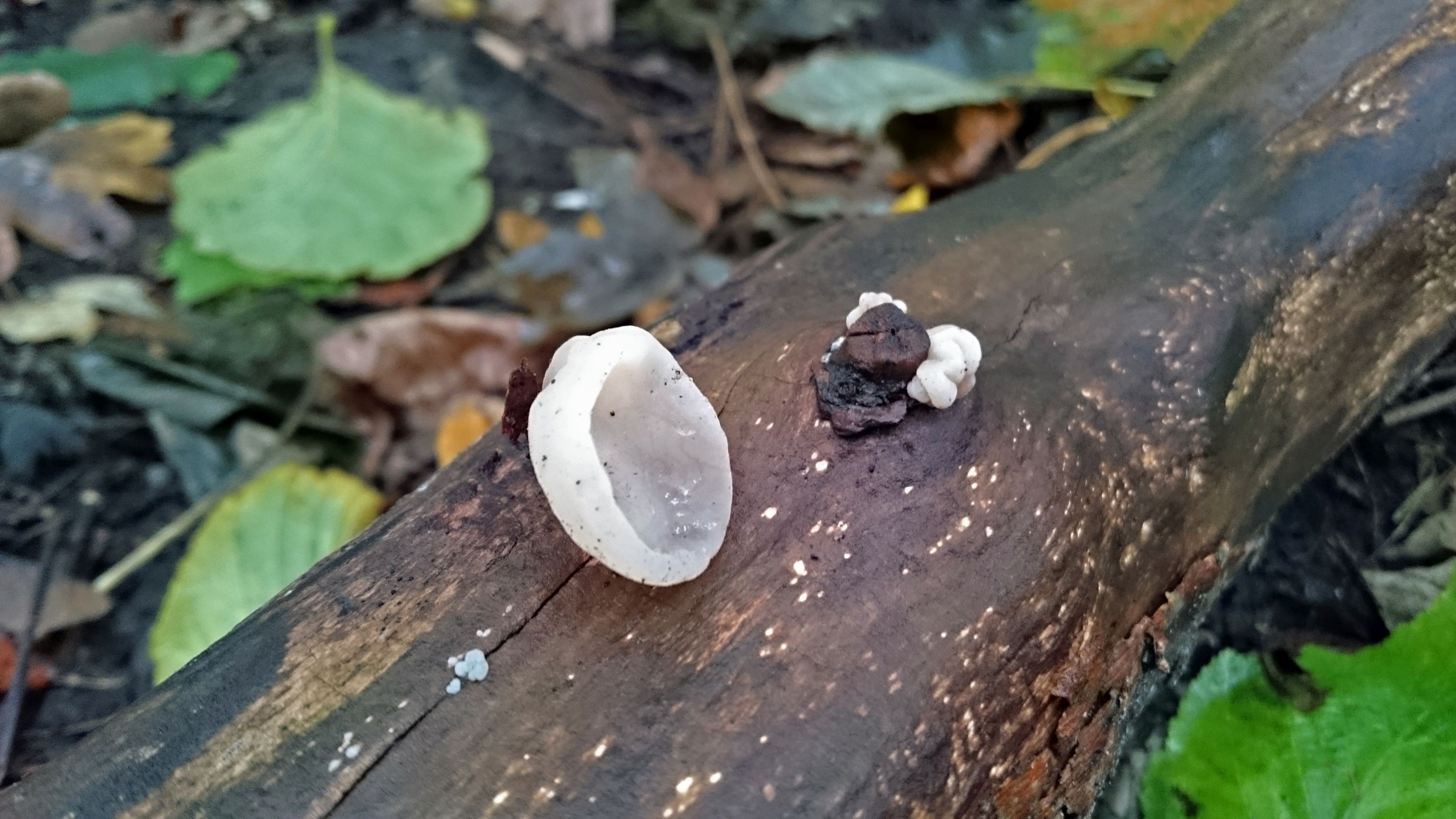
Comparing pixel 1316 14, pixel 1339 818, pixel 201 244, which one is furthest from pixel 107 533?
pixel 1316 14

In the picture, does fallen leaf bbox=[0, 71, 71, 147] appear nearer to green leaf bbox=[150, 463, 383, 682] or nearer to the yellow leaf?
green leaf bbox=[150, 463, 383, 682]

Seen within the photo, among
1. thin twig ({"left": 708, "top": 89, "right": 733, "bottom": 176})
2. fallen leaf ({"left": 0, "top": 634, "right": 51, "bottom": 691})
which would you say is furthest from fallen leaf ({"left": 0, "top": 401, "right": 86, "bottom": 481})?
thin twig ({"left": 708, "top": 89, "right": 733, "bottom": 176})

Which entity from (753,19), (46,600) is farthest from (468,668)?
(753,19)

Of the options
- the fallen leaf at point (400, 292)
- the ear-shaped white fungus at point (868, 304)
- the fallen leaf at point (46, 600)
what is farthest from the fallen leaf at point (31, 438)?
the ear-shaped white fungus at point (868, 304)

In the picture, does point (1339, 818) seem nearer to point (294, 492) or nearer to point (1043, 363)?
point (1043, 363)

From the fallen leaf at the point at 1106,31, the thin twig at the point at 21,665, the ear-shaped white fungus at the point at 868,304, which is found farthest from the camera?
the fallen leaf at the point at 1106,31

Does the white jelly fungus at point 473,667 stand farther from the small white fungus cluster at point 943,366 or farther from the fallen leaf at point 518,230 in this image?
the fallen leaf at point 518,230
